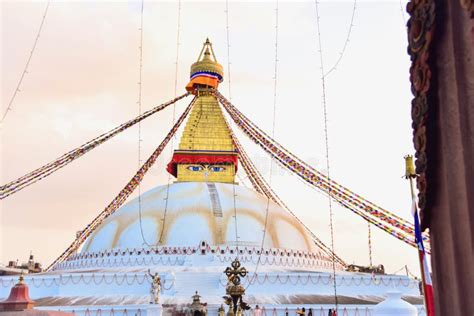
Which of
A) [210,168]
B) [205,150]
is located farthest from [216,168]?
[205,150]

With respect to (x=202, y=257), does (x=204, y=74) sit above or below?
above

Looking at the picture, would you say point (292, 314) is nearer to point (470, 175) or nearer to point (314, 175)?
point (314, 175)

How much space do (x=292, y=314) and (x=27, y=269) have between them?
18.5 metres

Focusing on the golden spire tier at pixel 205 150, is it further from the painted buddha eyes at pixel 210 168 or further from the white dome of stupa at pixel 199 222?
the white dome of stupa at pixel 199 222

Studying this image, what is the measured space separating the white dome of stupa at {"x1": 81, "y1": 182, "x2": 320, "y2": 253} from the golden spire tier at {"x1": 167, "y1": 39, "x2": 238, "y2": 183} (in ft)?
8.07

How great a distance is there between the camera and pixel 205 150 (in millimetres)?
30031

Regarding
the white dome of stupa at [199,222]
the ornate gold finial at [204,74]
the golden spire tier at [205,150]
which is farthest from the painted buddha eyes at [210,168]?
the ornate gold finial at [204,74]

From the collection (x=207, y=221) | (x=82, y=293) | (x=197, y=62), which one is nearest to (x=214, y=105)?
(x=197, y=62)

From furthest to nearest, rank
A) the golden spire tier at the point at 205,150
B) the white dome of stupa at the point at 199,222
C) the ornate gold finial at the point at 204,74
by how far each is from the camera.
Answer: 1. the ornate gold finial at the point at 204,74
2. the golden spire tier at the point at 205,150
3. the white dome of stupa at the point at 199,222

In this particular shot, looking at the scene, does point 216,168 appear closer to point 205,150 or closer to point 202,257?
point 205,150

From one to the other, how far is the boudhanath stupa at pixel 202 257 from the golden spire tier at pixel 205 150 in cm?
6

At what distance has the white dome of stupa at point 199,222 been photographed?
23531 mm

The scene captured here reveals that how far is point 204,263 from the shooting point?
21484 millimetres

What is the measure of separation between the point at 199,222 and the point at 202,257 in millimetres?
2765
